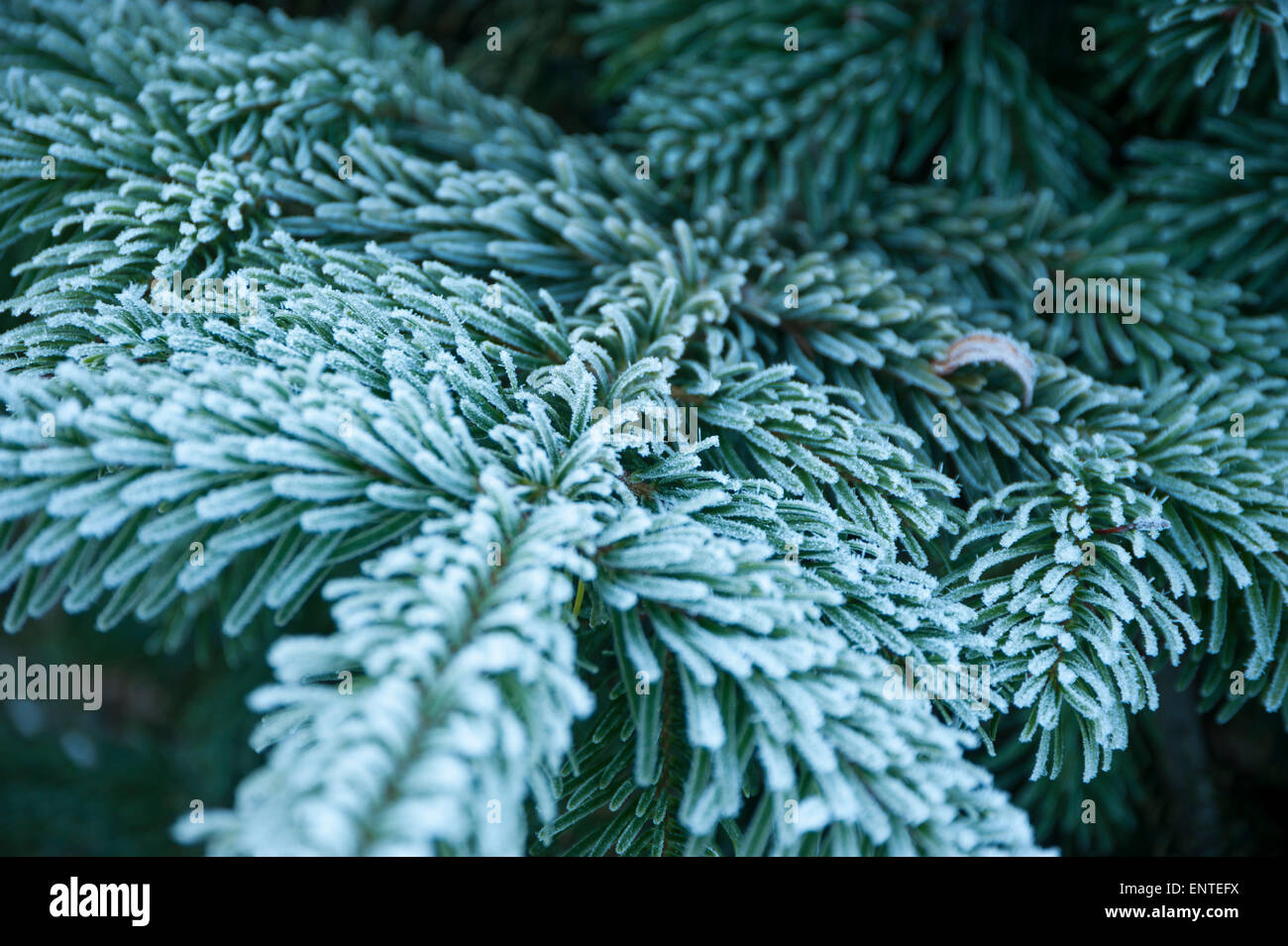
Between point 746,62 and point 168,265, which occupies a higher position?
point 746,62

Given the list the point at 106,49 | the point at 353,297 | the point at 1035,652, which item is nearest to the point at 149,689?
the point at 106,49

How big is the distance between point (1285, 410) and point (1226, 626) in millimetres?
246

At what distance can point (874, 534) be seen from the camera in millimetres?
731

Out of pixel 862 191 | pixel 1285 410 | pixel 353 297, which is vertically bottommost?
pixel 1285 410

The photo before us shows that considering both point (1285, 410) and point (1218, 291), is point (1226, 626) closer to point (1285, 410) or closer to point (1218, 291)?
point (1285, 410)
